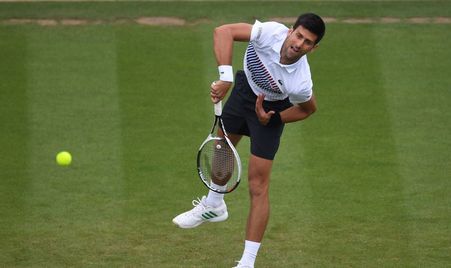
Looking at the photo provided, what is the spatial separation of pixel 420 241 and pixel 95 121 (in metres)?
4.32

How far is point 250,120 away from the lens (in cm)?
945

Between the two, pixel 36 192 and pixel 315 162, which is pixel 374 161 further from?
pixel 36 192

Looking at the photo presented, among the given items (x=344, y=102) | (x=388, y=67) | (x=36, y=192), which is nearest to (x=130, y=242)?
(x=36, y=192)

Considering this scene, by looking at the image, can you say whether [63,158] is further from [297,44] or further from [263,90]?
[297,44]

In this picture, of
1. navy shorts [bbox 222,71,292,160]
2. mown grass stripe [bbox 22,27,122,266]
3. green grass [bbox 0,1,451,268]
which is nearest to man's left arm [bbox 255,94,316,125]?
navy shorts [bbox 222,71,292,160]

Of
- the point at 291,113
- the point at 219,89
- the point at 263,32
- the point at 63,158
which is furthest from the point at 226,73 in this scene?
the point at 63,158

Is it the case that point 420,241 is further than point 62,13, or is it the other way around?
point 62,13

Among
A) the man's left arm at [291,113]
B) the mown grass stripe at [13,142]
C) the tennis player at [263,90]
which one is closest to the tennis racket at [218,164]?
the tennis player at [263,90]

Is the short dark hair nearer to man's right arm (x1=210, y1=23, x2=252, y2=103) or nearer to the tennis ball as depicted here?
man's right arm (x1=210, y1=23, x2=252, y2=103)

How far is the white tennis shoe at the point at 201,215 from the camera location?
1005 cm

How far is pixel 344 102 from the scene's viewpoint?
13.2 metres

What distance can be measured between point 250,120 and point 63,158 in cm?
283

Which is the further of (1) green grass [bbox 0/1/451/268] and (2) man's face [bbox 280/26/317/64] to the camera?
(1) green grass [bbox 0/1/451/268]

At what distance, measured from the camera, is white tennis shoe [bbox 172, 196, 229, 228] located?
10055 mm
